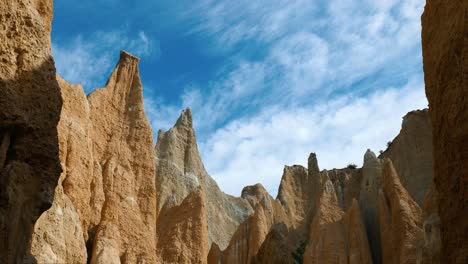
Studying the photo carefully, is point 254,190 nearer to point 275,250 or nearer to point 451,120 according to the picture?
point 275,250

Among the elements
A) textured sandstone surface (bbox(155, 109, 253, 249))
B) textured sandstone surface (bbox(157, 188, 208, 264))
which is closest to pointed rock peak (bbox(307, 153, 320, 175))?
textured sandstone surface (bbox(155, 109, 253, 249))

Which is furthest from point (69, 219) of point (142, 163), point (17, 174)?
point (142, 163)

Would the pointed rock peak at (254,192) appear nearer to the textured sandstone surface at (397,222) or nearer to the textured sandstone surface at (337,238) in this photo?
the textured sandstone surface at (337,238)

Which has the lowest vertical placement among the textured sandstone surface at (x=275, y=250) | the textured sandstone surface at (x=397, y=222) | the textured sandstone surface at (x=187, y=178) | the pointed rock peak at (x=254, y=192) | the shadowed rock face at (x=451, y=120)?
the shadowed rock face at (x=451, y=120)

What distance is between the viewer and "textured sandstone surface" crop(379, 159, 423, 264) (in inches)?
945

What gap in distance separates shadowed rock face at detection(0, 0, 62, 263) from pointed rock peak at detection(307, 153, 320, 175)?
33913 millimetres

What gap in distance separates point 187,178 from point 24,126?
25.8 metres

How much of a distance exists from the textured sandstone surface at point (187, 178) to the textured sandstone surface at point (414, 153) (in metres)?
10.7

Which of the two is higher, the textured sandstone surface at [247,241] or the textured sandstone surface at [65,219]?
the textured sandstone surface at [247,241]

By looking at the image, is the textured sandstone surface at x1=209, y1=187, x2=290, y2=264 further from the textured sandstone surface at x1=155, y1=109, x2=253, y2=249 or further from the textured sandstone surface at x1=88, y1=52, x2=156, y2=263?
the textured sandstone surface at x1=88, y1=52, x2=156, y2=263

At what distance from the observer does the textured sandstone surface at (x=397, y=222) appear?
78.7ft

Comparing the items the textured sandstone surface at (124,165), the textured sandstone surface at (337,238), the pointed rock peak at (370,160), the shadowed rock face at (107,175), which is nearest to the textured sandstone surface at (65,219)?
the shadowed rock face at (107,175)

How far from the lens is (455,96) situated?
7.24m

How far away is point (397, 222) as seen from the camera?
25359mm
